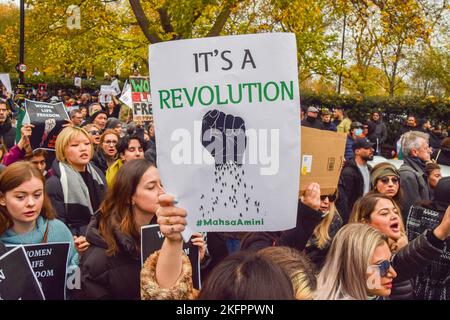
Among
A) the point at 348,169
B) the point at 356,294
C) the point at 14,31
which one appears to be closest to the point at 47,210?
the point at 356,294

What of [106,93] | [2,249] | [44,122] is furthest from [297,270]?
[106,93]

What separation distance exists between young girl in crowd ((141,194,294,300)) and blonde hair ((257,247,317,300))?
1.25 feet

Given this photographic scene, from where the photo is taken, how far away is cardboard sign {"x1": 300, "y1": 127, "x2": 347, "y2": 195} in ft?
9.20

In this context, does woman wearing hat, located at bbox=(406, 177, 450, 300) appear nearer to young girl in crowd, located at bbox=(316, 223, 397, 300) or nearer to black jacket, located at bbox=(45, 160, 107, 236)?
young girl in crowd, located at bbox=(316, 223, 397, 300)

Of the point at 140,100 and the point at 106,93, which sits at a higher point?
the point at 106,93

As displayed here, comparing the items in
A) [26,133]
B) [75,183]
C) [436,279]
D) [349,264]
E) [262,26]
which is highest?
[262,26]

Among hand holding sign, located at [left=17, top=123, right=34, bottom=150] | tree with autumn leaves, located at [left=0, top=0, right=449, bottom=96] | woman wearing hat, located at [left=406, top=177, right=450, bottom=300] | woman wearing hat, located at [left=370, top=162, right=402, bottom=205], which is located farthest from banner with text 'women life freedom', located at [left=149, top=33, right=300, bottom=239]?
tree with autumn leaves, located at [left=0, top=0, right=449, bottom=96]

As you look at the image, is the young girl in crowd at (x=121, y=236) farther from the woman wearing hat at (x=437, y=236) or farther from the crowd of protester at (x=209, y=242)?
the woman wearing hat at (x=437, y=236)

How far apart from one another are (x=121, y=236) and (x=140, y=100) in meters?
5.22

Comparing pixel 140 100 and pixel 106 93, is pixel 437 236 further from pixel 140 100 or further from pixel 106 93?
pixel 106 93

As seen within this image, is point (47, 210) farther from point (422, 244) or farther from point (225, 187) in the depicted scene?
point (422, 244)

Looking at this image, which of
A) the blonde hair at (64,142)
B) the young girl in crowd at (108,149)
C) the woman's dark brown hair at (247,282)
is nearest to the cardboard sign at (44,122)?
the young girl in crowd at (108,149)

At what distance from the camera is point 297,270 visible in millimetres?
2420

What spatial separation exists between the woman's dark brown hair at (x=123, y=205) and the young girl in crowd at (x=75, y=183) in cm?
106
